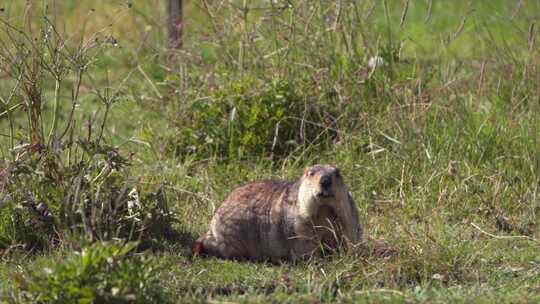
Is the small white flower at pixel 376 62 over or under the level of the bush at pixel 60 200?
over

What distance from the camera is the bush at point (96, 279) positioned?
5156 mm

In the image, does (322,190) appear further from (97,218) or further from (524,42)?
(524,42)

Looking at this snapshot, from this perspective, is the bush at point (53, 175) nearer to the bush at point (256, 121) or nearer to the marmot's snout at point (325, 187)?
the marmot's snout at point (325, 187)

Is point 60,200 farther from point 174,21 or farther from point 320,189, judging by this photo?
point 174,21

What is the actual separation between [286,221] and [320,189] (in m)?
0.33

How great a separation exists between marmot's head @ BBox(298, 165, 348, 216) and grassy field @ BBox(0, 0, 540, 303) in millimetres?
302

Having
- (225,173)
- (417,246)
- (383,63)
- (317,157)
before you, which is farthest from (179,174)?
(417,246)

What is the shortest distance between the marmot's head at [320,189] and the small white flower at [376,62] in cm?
216

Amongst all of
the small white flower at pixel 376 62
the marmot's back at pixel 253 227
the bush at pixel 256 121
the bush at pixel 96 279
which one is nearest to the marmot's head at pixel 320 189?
the marmot's back at pixel 253 227

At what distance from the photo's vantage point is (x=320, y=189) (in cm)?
635

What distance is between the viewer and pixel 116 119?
31.9 feet

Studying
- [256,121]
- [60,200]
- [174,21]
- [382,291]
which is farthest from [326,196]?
[174,21]

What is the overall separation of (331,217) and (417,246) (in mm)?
491

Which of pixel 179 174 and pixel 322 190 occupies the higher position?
pixel 322 190
